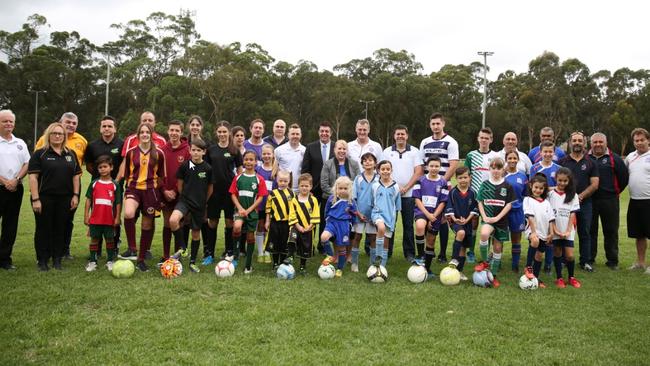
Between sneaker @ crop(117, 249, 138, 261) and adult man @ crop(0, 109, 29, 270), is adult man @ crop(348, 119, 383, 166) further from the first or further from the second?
adult man @ crop(0, 109, 29, 270)

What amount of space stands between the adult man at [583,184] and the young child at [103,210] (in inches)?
294

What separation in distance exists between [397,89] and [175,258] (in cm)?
5059

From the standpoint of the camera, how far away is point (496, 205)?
288 inches

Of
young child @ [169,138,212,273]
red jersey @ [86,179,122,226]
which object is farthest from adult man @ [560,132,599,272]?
red jersey @ [86,179,122,226]

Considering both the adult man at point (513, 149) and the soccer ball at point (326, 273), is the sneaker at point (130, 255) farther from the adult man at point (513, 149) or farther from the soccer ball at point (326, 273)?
the adult man at point (513, 149)

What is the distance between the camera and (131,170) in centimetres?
739

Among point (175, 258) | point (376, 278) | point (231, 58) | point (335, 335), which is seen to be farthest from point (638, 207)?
point (231, 58)

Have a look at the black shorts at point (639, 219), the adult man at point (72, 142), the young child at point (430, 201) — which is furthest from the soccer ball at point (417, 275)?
the adult man at point (72, 142)

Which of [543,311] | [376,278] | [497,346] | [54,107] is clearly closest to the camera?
[497,346]

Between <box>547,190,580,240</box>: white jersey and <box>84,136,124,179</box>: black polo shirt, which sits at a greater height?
<box>84,136,124,179</box>: black polo shirt

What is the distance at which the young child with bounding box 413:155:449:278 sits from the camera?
25.1 ft

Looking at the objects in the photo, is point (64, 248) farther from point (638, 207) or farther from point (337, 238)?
point (638, 207)

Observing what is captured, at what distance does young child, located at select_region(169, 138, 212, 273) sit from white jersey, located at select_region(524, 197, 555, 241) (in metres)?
4.86

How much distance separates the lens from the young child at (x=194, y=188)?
736 cm
